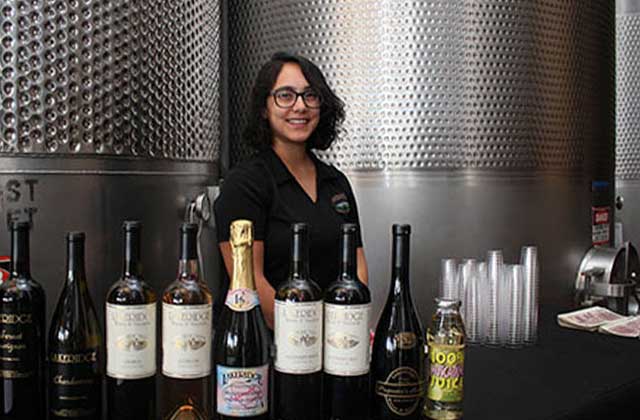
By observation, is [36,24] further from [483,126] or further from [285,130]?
[483,126]

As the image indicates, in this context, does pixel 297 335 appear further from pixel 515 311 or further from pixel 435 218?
pixel 435 218

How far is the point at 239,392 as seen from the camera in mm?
1054

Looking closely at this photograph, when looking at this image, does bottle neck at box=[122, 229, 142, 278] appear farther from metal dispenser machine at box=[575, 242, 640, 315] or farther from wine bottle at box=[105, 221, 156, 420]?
metal dispenser machine at box=[575, 242, 640, 315]

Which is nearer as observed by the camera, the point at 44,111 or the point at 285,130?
the point at 44,111

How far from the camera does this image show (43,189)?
6.07 feet

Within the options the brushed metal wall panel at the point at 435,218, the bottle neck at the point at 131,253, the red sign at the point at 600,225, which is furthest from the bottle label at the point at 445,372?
the red sign at the point at 600,225

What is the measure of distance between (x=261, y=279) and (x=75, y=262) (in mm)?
803

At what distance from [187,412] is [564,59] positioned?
8.11 ft

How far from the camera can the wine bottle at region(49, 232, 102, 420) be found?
1046mm

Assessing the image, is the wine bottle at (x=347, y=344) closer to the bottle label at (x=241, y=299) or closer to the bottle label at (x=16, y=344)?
the bottle label at (x=241, y=299)

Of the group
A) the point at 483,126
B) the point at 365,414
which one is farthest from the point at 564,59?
the point at 365,414

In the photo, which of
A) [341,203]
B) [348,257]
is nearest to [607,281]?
[341,203]

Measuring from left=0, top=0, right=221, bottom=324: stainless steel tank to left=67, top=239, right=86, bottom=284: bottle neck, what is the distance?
79 centimetres

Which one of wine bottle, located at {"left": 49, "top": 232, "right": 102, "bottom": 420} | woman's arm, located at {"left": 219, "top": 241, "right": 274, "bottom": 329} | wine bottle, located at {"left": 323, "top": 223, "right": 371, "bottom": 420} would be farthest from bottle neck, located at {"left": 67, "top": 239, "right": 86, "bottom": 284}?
woman's arm, located at {"left": 219, "top": 241, "right": 274, "bottom": 329}
